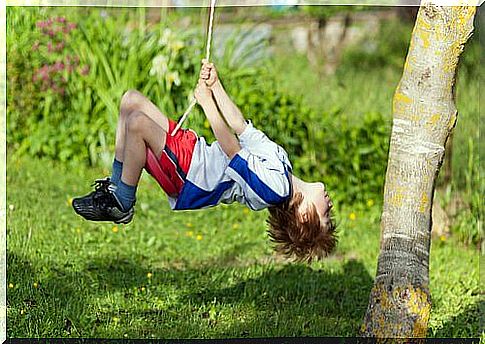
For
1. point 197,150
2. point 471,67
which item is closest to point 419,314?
point 197,150

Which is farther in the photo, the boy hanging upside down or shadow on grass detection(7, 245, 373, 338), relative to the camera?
shadow on grass detection(7, 245, 373, 338)

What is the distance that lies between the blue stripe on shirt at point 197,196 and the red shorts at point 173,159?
0.03 m

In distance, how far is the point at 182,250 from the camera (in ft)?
17.5

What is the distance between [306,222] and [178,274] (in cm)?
161

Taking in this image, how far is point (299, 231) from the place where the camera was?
3432 millimetres

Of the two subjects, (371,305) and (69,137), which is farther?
(69,137)

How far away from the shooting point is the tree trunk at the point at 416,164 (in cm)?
324

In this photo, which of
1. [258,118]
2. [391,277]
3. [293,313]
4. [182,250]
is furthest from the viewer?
[258,118]

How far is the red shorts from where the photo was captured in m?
3.24

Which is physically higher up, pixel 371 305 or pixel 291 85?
pixel 291 85

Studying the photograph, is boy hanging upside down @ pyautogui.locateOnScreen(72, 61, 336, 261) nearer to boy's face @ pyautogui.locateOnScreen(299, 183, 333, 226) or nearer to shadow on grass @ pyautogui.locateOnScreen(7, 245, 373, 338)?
boy's face @ pyautogui.locateOnScreen(299, 183, 333, 226)

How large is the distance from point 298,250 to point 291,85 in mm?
5245

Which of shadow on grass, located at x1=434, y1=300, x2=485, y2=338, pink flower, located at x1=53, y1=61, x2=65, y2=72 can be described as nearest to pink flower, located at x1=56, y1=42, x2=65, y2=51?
pink flower, located at x1=53, y1=61, x2=65, y2=72

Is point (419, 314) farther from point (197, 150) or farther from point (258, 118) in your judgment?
point (258, 118)
